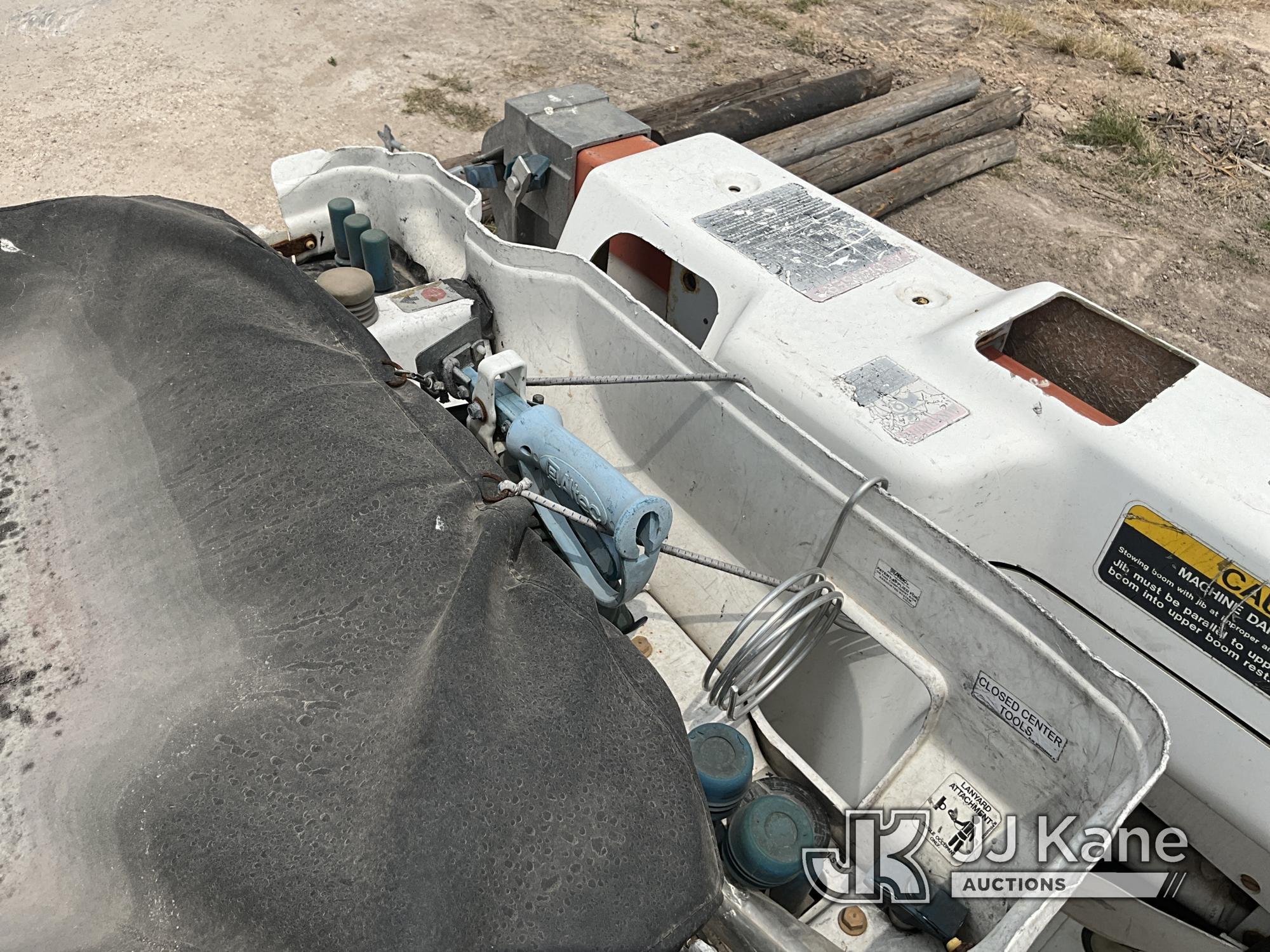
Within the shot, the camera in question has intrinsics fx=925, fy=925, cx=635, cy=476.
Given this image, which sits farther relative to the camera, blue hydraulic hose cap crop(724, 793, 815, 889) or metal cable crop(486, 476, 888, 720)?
metal cable crop(486, 476, 888, 720)

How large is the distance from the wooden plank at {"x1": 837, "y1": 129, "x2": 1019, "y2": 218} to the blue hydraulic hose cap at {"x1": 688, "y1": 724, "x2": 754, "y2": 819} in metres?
4.07

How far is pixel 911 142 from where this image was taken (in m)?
5.92

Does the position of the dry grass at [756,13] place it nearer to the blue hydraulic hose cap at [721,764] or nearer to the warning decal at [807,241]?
the warning decal at [807,241]

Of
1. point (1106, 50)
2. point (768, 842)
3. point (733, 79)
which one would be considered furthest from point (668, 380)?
point (1106, 50)

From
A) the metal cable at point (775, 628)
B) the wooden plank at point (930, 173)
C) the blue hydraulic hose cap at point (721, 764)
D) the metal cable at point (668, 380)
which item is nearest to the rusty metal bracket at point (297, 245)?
the metal cable at point (668, 380)

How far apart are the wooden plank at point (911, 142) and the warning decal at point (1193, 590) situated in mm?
3796

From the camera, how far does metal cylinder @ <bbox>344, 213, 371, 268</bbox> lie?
306cm

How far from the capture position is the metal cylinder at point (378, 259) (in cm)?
300

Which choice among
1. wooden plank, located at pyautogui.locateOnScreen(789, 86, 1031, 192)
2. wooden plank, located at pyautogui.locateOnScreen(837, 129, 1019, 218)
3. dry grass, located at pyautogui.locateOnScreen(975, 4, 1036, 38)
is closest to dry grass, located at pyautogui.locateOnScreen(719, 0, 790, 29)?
dry grass, located at pyautogui.locateOnScreen(975, 4, 1036, 38)

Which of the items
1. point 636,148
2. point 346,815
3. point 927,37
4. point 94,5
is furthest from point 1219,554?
point 94,5

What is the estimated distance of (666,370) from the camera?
8.18ft

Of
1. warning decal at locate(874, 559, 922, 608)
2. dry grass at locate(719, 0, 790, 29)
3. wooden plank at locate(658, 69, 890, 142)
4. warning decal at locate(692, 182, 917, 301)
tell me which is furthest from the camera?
dry grass at locate(719, 0, 790, 29)

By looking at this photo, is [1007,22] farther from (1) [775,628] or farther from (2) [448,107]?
(1) [775,628]

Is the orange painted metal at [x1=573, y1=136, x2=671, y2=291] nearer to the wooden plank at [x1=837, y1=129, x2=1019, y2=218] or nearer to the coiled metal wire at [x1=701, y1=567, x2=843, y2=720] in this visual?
the coiled metal wire at [x1=701, y1=567, x2=843, y2=720]
